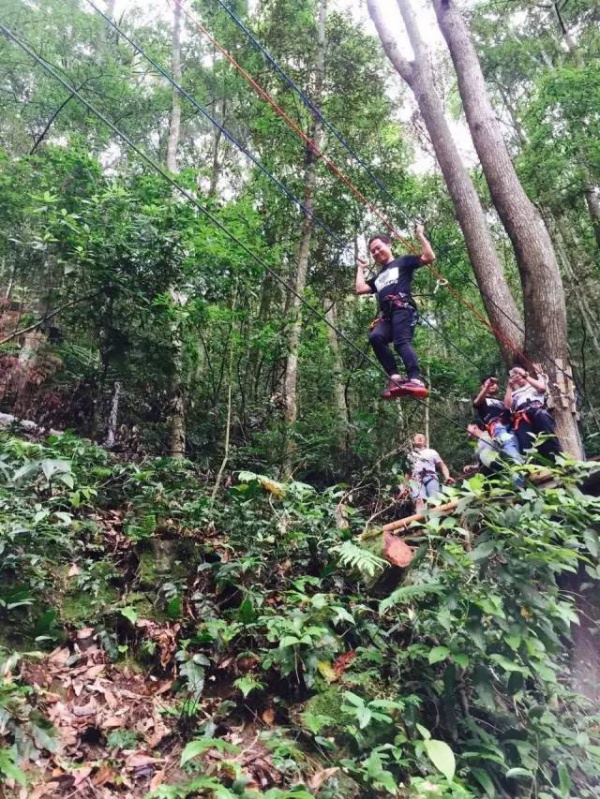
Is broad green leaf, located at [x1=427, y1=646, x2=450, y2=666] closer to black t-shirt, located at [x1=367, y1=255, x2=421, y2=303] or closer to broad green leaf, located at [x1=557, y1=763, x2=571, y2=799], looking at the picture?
broad green leaf, located at [x1=557, y1=763, x2=571, y2=799]

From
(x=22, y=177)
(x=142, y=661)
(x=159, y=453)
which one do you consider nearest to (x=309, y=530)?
(x=142, y=661)

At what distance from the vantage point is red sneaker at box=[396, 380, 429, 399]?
4.49 m

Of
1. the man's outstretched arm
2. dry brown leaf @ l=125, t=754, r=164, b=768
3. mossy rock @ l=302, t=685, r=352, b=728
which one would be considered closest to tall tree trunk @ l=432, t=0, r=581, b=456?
the man's outstretched arm

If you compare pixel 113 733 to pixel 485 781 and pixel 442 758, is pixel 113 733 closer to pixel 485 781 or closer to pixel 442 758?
pixel 442 758

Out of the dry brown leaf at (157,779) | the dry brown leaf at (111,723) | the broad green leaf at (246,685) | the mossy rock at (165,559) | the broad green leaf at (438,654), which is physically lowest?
the dry brown leaf at (157,779)

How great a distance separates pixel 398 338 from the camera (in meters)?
4.90

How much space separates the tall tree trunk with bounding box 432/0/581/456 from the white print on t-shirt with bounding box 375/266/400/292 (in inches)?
63.1

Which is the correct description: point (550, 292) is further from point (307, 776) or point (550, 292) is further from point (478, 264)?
point (307, 776)

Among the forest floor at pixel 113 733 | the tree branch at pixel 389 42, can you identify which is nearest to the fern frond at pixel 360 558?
the forest floor at pixel 113 733

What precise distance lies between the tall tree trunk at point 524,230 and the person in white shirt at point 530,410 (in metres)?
0.17

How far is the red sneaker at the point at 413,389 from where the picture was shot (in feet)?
14.7

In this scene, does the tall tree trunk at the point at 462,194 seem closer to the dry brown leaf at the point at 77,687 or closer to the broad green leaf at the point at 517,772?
the broad green leaf at the point at 517,772

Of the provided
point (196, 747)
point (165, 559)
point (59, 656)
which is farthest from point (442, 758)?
point (165, 559)

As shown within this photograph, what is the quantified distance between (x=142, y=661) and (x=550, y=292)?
5069mm
